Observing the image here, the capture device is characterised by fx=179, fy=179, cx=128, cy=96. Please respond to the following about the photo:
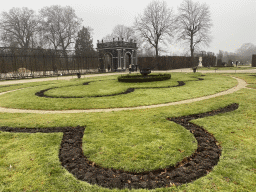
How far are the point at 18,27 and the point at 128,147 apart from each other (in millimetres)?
47667

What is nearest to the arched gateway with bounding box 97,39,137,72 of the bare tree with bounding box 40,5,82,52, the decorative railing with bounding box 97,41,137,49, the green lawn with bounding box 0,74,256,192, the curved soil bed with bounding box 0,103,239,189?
the decorative railing with bounding box 97,41,137,49

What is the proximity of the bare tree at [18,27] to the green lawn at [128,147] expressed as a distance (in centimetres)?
4197

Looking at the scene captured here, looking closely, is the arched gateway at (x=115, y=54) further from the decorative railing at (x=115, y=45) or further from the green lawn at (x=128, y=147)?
the green lawn at (x=128, y=147)

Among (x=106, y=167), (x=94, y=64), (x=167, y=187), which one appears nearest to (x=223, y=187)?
(x=167, y=187)

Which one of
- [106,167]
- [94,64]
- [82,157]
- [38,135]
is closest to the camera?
[106,167]

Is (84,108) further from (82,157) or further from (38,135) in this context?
(82,157)

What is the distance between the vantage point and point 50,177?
11.1ft

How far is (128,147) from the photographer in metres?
4.43

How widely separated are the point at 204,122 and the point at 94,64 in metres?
28.6

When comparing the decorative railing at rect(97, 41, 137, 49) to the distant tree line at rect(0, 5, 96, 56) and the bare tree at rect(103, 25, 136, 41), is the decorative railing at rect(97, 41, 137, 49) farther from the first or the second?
the bare tree at rect(103, 25, 136, 41)

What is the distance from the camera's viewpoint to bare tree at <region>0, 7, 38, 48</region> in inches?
1572

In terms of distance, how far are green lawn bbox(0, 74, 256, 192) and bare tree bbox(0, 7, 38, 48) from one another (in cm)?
4197

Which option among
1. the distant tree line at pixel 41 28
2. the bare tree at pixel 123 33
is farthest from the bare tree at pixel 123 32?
the distant tree line at pixel 41 28

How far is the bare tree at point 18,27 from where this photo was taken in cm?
3994
